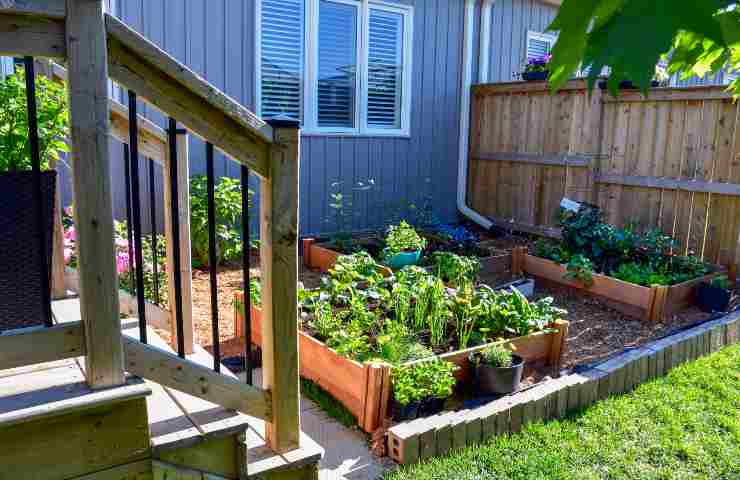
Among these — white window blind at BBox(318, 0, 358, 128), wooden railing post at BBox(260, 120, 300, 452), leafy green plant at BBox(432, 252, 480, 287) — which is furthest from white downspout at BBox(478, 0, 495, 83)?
wooden railing post at BBox(260, 120, 300, 452)

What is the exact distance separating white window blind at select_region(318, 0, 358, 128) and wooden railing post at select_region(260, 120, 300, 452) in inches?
199

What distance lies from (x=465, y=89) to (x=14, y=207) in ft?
22.5

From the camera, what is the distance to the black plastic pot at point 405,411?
3.01 m

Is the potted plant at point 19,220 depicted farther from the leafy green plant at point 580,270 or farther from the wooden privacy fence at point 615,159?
the wooden privacy fence at point 615,159

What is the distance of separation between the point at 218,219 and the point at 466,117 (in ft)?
12.8

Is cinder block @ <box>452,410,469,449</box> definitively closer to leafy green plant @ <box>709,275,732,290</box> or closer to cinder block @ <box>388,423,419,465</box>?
cinder block @ <box>388,423,419,465</box>

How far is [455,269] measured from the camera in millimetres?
4871

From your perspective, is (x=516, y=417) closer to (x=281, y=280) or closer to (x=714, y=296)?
(x=281, y=280)

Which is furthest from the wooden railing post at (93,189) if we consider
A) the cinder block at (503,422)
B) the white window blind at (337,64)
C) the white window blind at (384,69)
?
the white window blind at (384,69)

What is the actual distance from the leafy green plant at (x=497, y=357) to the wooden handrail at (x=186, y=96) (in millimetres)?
1857

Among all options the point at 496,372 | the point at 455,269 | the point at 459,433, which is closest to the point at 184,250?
the point at 459,433

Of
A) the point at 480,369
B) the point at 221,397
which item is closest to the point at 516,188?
the point at 480,369

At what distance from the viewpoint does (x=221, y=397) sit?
207 centimetres

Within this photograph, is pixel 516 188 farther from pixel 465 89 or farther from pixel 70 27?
pixel 70 27
